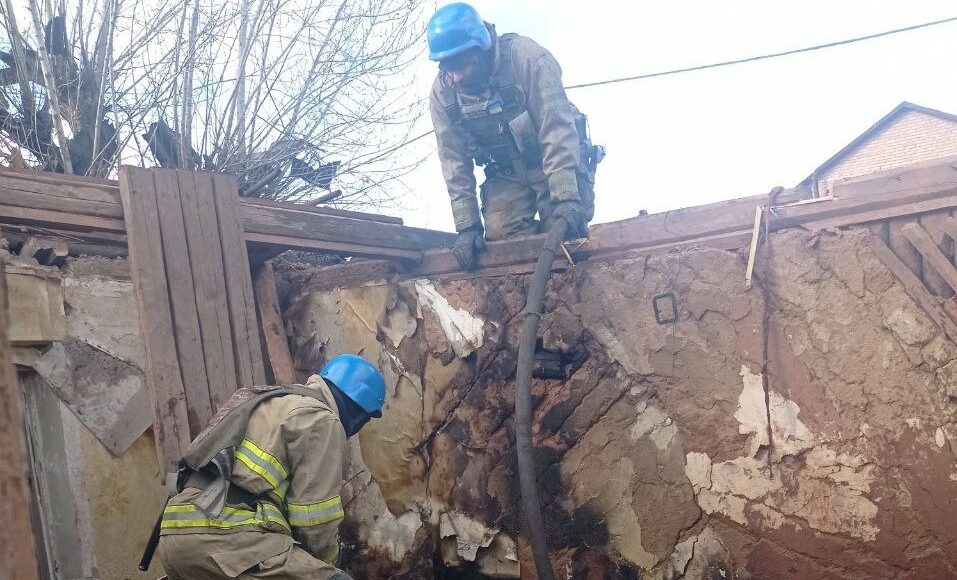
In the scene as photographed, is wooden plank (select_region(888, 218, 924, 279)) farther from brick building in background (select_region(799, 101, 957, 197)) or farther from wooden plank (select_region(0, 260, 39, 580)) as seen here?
brick building in background (select_region(799, 101, 957, 197))

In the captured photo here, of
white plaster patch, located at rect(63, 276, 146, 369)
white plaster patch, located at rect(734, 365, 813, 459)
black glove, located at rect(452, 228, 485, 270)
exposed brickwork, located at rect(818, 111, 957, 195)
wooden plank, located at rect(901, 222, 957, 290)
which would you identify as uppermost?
exposed brickwork, located at rect(818, 111, 957, 195)

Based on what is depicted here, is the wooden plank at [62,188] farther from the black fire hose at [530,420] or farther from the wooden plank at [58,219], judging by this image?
the black fire hose at [530,420]

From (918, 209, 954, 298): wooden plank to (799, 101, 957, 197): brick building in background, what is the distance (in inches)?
590

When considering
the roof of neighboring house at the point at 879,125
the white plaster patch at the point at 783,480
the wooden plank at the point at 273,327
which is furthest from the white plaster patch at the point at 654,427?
the roof of neighboring house at the point at 879,125

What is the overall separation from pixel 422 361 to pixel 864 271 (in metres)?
2.34

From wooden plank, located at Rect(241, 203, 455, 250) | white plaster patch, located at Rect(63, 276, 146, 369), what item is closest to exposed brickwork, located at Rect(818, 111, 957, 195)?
wooden plank, located at Rect(241, 203, 455, 250)

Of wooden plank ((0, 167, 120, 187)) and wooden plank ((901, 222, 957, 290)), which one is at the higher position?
wooden plank ((0, 167, 120, 187))

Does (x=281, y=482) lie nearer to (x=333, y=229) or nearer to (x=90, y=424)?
Result: (x=90, y=424)

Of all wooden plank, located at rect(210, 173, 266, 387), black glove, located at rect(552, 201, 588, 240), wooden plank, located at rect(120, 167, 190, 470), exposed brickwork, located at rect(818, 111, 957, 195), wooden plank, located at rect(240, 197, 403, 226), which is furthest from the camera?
exposed brickwork, located at rect(818, 111, 957, 195)

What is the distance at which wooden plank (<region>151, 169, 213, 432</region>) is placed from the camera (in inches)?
147

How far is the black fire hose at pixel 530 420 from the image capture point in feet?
11.7

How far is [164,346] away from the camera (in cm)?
366

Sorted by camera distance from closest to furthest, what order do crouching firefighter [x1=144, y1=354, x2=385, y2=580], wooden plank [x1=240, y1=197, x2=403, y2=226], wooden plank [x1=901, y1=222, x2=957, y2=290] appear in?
crouching firefighter [x1=144, y1=354, x2=385, y2=580] → wooden plank [x1=901, y1=222, x2=957, y2=290] → wooden plank [x1=240, y1=197, x2=403, y2=226]

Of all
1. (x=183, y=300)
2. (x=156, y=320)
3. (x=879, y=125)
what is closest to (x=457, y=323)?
(x=183, y=300)
